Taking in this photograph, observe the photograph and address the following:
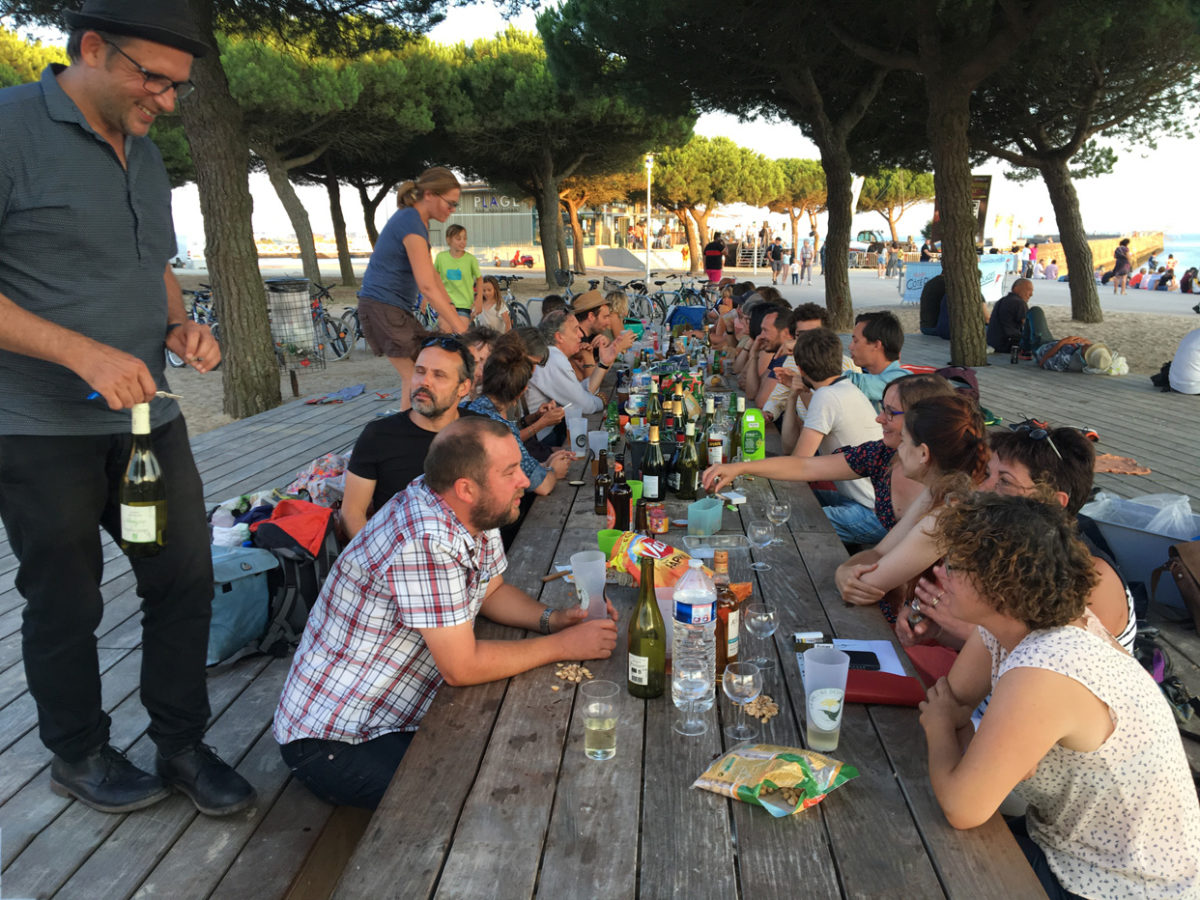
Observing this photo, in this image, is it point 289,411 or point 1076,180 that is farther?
point 1076,180

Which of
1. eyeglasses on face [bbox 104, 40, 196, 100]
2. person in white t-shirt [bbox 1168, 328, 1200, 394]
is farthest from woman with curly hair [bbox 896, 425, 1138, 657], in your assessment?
person in white t-shirt [bbox 1168, 328, 1200, 394]

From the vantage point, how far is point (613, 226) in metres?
52.6

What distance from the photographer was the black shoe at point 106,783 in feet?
7.50

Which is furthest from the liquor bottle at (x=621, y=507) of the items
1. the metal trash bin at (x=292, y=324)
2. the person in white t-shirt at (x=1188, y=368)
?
the metal trash bin at (x=292, y=324)

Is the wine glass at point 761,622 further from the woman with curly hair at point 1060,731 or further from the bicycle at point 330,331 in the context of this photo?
the bicycle at point 330,331

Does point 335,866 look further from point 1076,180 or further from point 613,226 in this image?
point 613,226

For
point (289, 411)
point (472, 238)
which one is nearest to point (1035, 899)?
point (289, 411)

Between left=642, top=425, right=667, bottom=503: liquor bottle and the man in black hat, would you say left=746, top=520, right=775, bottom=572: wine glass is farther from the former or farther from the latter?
the man in black hat

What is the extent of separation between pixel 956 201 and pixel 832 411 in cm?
727

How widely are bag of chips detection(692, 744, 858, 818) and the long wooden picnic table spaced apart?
24 millimetres

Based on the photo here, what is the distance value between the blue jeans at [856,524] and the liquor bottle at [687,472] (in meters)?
0.64

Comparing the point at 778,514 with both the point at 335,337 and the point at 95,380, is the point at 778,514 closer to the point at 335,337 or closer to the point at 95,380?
the point at 95,380

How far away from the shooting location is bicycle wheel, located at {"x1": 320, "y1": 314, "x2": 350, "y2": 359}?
12.1 m

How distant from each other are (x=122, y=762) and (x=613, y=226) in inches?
2069
